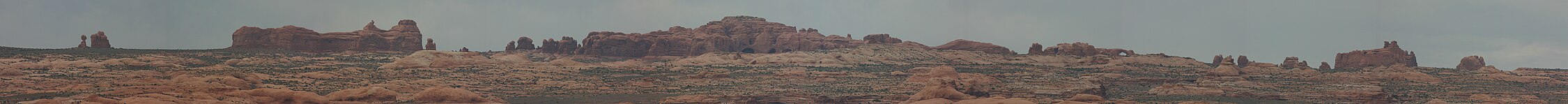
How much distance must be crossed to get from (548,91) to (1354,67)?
2746 inches

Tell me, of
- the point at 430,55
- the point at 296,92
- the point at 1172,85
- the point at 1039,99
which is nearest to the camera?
the point at 296,92

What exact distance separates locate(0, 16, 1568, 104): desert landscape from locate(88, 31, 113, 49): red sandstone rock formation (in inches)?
4.4

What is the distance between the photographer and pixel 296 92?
15438 cm

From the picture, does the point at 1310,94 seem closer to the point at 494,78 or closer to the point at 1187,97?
the point at 1187,97

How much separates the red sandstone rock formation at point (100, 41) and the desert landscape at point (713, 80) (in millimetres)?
111

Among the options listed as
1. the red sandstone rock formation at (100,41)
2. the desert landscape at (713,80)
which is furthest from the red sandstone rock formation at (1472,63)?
the red sandstone rock formation at (100,41)

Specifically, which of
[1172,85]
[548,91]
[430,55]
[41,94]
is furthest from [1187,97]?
[41,94]

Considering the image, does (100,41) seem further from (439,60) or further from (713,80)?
(713,80)

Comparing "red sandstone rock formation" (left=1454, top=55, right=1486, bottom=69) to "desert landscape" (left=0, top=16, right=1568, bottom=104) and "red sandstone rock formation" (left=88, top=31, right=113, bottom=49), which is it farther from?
"red sandstone rock formation" (left=88, top=31, right=113, bottom=49)

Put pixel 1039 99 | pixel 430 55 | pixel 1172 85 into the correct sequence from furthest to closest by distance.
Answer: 1. pixel 430 55
2. pixel 1172 85
3. pixel 1039 99

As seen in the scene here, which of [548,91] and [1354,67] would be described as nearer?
[548,91]

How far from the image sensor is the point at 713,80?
179375mm

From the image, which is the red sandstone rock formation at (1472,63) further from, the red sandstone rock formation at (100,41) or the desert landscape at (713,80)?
the red sandstone rock formation at (100,41)

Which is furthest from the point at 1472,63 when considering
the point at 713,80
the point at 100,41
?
the point at 100,41
